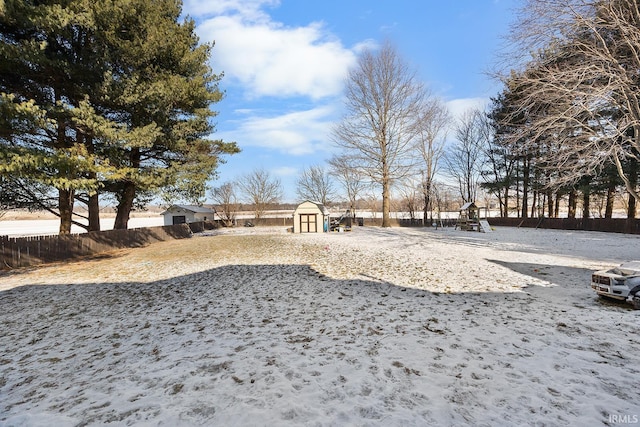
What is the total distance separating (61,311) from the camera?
6.34 metres

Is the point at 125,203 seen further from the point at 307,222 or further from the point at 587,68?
the point at 587,68

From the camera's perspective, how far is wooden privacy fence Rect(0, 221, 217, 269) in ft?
37.2

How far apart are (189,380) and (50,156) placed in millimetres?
10357

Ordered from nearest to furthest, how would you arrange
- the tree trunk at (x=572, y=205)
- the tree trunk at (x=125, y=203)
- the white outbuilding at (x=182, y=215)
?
1. the tree trunk at (x=125, y=203)
2. the tree trunk at (x=572, y=205)
3. the white outbuilding at (x=182, y=215)

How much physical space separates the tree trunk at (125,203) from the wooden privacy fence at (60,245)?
1.87 feet

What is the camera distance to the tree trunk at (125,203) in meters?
15.9

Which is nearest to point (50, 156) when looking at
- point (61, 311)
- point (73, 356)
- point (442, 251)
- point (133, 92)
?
point (133, 92)

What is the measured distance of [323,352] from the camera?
412 centimetres

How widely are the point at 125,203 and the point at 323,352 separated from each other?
16691mm

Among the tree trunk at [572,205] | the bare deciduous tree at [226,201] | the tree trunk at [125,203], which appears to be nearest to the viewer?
the tree trunk at [125,203]

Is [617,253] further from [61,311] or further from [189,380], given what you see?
[61,311]

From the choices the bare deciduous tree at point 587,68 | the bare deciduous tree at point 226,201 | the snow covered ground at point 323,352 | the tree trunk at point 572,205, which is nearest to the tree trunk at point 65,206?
the snow covered ground at point 323,352

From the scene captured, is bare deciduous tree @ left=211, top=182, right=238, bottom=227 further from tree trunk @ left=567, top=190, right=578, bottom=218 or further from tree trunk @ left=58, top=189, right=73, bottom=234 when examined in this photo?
tree trunk @ left=567, top=190, right=578, bottom=218

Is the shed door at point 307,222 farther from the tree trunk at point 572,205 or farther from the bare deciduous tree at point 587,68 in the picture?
the tree trunk at point 572,205
